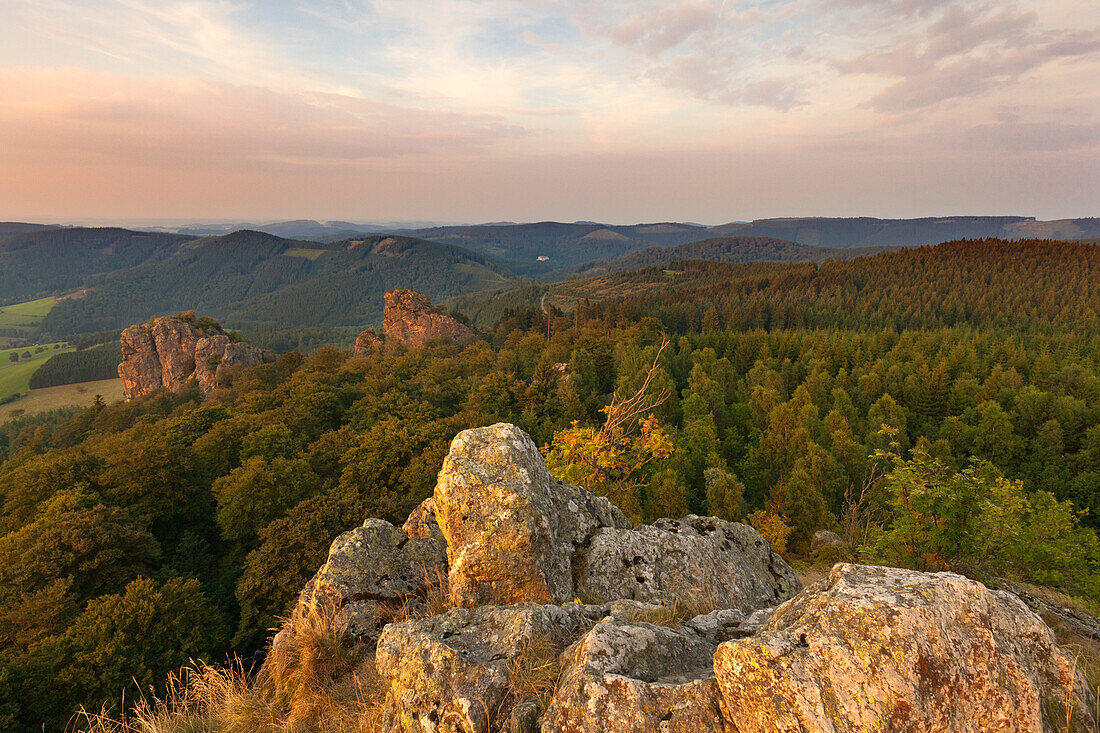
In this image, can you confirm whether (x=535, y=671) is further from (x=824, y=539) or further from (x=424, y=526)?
(x=824, y=539)

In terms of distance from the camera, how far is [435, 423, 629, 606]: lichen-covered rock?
30.1ft

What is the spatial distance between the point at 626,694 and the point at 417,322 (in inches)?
5539

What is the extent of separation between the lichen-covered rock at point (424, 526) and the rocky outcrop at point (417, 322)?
121 meters

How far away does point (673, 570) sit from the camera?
10.8 m

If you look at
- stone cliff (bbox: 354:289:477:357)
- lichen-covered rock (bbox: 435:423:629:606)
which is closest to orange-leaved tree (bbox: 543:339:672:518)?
lichen-covered rock (bbox: 435:423:629:606)

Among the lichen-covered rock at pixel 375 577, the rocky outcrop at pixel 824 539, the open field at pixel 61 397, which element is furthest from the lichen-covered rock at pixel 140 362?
the rocky outcrop at pixel 824 539

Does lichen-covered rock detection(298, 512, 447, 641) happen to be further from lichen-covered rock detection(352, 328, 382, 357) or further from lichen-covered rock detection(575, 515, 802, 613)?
lichen-covered rock detection(352, 328, 382, 357)

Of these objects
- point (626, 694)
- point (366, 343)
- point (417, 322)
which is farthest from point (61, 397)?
point (626, 694)

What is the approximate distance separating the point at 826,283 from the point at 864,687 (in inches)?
7716

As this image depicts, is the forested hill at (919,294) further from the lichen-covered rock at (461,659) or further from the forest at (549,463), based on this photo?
the lichen-covered rock at (461,659)

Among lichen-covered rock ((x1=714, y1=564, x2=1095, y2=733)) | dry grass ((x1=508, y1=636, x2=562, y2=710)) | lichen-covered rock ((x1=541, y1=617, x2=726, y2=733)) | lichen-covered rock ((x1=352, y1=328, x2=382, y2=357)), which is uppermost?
lichen-covered rock ((x1=714, y1=564, x2=1095, y2=733))

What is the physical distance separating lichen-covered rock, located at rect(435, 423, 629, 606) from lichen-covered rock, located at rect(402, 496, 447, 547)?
9.25 feet

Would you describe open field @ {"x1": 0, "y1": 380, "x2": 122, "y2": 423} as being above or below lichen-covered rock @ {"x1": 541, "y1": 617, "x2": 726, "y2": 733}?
below

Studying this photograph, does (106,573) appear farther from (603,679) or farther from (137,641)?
(603,679)
